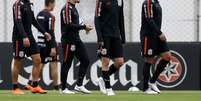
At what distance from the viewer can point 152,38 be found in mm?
14711

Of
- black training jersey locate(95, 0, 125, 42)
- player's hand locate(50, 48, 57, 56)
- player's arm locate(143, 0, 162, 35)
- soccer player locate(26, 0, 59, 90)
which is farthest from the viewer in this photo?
player's hand locate(50, 48, 57, 56)

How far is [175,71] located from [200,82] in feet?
1.70

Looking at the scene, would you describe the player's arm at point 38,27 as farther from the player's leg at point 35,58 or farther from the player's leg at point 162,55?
the player's leg at point 162,55

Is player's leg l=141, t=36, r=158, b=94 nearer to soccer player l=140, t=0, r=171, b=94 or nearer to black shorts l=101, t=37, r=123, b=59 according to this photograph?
soccer player l=140, t=0, r=171, b=94

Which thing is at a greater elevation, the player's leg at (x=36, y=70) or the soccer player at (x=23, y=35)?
the soccer player at (x=23, y=35)

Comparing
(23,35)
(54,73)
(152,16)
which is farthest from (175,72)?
(23,35)

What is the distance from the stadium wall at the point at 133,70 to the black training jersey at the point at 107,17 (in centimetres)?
297

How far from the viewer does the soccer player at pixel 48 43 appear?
15.8 meters

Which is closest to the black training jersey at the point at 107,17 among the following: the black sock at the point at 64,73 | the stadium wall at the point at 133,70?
the black sock at the point at 64,73

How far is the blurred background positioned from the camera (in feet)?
58.0

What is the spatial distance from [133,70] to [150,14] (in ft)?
9.46

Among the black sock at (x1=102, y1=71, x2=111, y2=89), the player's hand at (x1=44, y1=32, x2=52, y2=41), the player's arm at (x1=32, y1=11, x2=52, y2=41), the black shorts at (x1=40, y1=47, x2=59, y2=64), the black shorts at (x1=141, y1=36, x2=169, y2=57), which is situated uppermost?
the player's arm at (x1=32, y1=11, x2=52, y2=41)

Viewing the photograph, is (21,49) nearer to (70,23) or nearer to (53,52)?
(70,23)

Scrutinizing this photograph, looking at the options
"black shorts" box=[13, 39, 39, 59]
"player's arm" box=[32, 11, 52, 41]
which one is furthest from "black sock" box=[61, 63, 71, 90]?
"player's arm" box=[32, 11, 52, 41]
